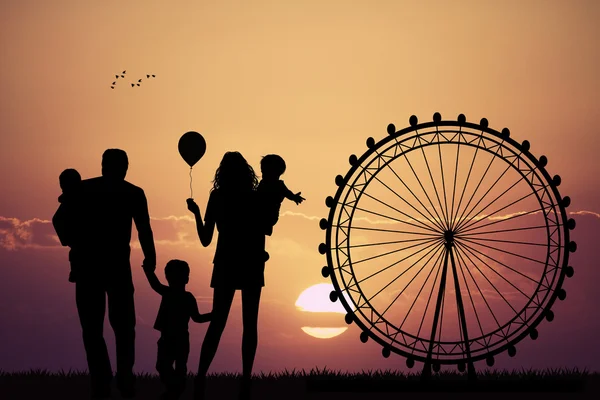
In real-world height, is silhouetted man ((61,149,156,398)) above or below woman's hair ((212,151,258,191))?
below

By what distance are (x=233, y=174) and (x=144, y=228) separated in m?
1.24

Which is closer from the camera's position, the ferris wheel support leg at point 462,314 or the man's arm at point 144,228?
the man's arm at point 144,228

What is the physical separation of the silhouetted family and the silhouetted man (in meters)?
0.01

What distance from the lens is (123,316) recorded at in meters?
10.1

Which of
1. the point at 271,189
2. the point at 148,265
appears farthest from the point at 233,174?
the point at 148,265

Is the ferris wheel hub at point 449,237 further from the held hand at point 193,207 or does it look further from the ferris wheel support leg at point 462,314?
the held hand at point 193,207

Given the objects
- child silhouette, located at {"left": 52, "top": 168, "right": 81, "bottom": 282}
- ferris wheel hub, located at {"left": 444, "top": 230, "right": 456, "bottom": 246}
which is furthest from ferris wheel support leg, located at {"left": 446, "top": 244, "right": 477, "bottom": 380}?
child silhouette, located at {"left": 52, "top": 168, "right": 81, "bottom": 282}

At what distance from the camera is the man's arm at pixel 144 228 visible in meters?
10.2

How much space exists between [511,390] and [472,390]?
2.00 ft

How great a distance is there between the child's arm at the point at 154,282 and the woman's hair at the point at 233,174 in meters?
1.23

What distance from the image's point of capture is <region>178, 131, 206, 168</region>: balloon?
1116 cm

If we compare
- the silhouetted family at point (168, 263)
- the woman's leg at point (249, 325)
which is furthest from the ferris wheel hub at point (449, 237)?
the woman's leg at point (249, 325)

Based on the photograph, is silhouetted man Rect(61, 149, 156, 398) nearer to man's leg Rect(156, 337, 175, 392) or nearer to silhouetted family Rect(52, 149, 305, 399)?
silhouetted family Rect(52, 149, 305, 399)

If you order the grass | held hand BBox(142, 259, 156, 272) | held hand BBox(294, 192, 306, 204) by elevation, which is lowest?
the grass
